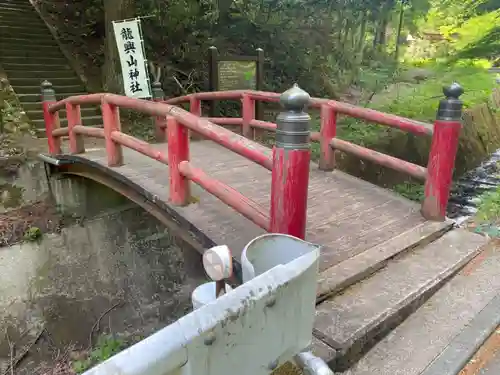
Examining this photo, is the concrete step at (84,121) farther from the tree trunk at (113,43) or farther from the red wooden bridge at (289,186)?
the red wooden bridge at (289,186)

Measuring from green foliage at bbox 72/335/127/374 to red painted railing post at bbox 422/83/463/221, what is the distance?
331cm

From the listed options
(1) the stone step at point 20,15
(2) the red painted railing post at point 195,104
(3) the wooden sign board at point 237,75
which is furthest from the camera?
(1) the stone step at point 20,15

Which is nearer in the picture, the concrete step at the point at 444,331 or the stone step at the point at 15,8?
the concrete step at the point at 444,331

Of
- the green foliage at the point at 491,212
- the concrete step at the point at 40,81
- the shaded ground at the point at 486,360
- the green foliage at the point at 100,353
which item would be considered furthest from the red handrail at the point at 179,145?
the concrete step at the point at 40,81

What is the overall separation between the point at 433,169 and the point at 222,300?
2.68 meters

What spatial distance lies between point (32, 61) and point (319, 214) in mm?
9310

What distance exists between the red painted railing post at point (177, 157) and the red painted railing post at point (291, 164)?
1218mm

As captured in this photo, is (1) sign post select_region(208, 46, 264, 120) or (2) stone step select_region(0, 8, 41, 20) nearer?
(1) sign post select_region(208, 46, 264, 120)

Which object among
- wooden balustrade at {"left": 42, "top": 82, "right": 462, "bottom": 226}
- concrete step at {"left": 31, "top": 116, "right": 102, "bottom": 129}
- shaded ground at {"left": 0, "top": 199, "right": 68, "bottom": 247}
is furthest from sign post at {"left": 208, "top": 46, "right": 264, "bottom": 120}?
shaded ground at {"left": 0, "top": 199, "right": 68, "bottom": 247}

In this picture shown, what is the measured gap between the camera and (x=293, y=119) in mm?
2199

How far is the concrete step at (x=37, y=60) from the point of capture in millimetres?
9484

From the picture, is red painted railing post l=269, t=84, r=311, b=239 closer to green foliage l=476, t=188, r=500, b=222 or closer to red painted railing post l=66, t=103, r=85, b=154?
green foliage l=476, t=188, r=500, b=222

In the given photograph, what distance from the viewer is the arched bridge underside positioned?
2.85m

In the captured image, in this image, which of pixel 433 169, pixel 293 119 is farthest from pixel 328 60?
pixel 293 119
